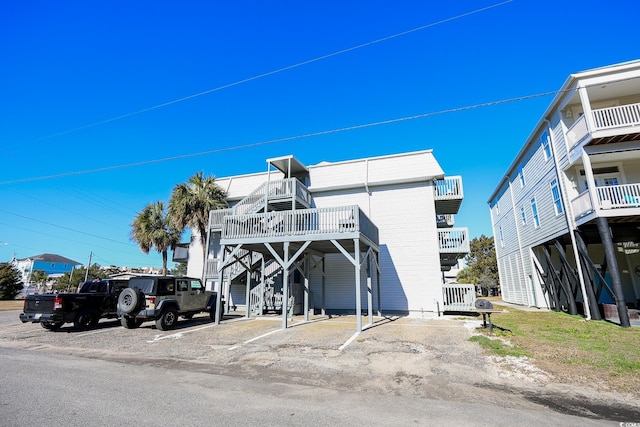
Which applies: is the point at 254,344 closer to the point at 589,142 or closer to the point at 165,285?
the point at 165,285

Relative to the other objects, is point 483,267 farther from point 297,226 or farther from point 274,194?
point 297,226

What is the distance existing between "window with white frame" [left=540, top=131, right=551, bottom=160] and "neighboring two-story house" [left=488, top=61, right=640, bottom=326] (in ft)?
0.18

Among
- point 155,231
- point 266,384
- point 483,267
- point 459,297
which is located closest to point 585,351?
point 266,384

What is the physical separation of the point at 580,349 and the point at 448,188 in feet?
32.3

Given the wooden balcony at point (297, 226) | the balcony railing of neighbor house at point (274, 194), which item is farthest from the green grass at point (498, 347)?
the balcony railing of neighbor house at point (274, 194)

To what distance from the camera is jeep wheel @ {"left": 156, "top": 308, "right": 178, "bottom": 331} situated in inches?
407

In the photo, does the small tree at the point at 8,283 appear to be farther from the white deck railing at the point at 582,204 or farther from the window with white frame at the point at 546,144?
the window with white frame at the point at 546,144

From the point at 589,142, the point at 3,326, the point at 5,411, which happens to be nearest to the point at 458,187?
the point at 589,142

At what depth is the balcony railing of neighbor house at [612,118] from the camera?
11711 mm

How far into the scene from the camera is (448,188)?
1562 centimetres

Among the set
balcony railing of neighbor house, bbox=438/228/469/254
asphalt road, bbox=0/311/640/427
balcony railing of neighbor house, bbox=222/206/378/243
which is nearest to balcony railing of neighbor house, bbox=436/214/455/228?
balcony railing of neighbor house, bbox=438/228/469/254

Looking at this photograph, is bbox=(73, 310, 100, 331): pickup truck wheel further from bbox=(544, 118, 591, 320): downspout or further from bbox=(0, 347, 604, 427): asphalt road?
bbox=(544, 118, 591, 320): downspout

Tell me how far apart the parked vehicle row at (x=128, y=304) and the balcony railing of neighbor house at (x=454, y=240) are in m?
12.0

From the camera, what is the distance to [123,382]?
16.3 feet
